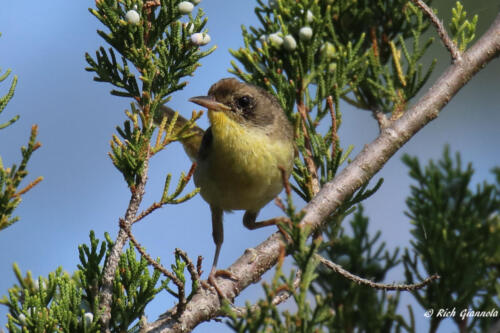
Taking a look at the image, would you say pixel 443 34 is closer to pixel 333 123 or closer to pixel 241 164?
pixel 333 123

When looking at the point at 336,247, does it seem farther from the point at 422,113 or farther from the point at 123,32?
the point at 123,32

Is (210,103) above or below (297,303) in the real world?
above

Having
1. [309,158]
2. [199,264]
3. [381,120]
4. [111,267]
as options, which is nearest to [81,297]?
[111,267]

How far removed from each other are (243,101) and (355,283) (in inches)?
58.3

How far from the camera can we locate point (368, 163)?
10.2ft

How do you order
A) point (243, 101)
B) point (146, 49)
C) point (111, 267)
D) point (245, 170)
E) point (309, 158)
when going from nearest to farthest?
point (111, 267) → point (146, 49) → point (309, 158) → point (245, 170) → point (243, 101)

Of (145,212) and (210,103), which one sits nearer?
(145,212)

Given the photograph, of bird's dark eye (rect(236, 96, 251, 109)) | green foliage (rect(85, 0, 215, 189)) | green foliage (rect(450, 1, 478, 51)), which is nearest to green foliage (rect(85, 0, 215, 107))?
green foliage (rect(85, 0, 215, 189))

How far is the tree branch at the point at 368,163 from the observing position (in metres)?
2.88

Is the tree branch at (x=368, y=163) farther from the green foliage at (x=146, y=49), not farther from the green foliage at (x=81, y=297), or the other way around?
the green foliage at (x=146, y=49)

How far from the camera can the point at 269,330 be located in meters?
2.27

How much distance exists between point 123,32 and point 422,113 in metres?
1.54

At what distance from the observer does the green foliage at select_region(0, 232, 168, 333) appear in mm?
2504

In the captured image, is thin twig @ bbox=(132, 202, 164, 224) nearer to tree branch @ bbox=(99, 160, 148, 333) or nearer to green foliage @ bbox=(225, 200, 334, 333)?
tree branch @ bbox=(99, 160, 148, 333)
